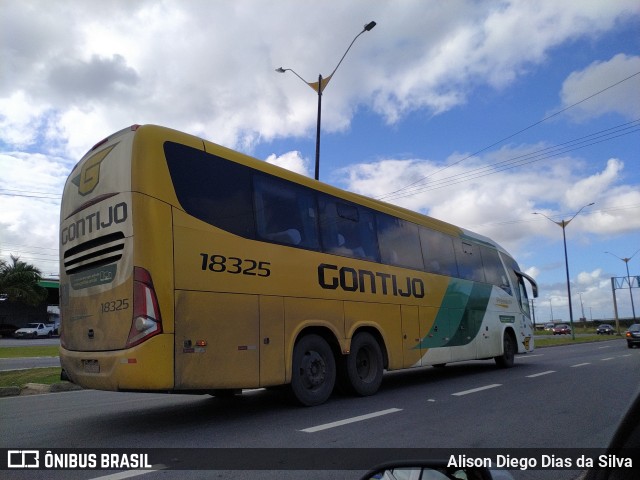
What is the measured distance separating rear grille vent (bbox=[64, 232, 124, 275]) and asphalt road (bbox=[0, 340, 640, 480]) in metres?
2.00

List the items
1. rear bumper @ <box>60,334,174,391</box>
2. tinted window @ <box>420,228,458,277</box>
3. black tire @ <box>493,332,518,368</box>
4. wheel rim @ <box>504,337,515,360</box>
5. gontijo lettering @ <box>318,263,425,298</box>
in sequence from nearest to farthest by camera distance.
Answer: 1. rear bumper @ <box>60,334,174,391</box>
2. gontijo lettering @ <box>318,263,425,298</box>
3. tinted window @ <box>420,228,458,277</box>
4. black tire @ <box>493,332,518,368</box>
5. wheel rim @ <box>504,337,515,360</box>

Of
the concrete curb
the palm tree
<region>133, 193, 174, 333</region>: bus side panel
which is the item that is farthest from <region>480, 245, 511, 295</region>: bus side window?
the palm tree

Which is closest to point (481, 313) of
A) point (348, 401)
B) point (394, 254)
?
point (394, 254)

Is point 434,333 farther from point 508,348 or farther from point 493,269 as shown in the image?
point 508,348

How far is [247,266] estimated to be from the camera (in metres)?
6.70

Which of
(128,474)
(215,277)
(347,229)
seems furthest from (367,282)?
(128,474)

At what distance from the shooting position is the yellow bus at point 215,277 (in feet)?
18.9

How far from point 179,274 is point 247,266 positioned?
104cm

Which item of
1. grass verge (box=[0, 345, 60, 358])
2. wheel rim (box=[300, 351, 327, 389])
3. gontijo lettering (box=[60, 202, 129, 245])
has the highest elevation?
gontijo lettering (box=[60, 202, 129, 245])

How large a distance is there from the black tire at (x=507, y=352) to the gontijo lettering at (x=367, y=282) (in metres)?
4.85

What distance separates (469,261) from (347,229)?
5137 millimetres

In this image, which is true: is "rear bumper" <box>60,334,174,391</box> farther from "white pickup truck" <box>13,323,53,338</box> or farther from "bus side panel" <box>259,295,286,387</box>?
"white pickup truck" <box>13,323,53,338</box>

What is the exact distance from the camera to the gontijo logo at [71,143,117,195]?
6.58 metres

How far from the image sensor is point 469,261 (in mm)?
12719
